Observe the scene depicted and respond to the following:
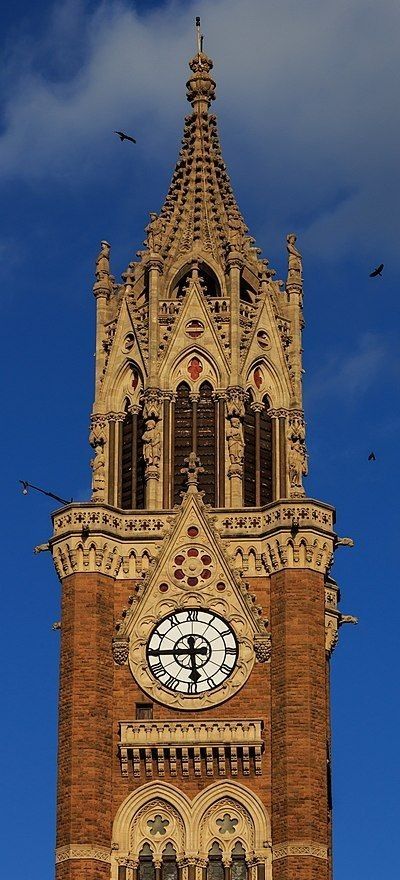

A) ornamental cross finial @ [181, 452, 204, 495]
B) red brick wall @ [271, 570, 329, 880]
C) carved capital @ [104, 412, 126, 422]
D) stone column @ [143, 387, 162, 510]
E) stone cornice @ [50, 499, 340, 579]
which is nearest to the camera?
red brick wall @ [271, 570, 329, 880]

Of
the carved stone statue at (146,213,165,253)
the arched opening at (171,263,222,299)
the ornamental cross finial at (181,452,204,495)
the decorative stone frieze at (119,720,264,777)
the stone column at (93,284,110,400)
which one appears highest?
the carved stone statue at (146,213,165,253)

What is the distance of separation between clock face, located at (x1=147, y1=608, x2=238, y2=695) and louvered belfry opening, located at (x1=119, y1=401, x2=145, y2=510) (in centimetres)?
361

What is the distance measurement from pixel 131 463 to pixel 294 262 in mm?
7389

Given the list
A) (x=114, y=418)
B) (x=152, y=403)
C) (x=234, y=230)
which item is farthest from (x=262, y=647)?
(x=234, y=230)

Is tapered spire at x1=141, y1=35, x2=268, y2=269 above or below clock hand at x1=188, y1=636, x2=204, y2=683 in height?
above

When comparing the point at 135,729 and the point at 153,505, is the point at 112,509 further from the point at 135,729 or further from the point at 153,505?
the point at 135,729

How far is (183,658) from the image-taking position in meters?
67.4

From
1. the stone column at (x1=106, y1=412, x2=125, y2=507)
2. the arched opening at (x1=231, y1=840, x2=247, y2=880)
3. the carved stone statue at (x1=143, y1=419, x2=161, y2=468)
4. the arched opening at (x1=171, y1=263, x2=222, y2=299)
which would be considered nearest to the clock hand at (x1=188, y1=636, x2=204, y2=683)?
the arched opening at (x1=231, y1=840, x2=247, y2=880)

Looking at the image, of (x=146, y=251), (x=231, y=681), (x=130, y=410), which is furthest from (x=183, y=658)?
(x=146, y=251)

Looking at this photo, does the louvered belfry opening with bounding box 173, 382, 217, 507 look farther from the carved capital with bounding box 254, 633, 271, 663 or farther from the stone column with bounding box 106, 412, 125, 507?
the carved capital with bounding box 254, 633, 271, 663

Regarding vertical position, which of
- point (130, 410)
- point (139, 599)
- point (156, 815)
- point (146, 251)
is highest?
point (146, 251)

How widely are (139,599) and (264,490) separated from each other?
464cm

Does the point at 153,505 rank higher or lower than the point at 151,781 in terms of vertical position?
higher

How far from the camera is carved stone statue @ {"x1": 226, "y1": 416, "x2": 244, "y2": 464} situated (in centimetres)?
7025
